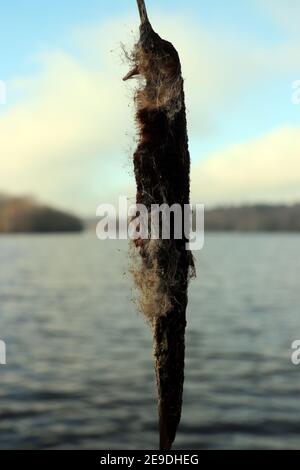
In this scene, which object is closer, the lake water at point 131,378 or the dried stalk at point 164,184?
the dried stalk at point 164,184

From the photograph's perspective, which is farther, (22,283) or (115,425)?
(22,283)

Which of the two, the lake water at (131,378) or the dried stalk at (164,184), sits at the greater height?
the lake water at (131,378)

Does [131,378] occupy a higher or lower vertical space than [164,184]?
higher

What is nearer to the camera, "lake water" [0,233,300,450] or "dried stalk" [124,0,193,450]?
"dried stalk" [124,0,193,450]

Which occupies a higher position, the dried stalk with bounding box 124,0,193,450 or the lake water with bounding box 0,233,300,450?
the lake water with bounding box 0,233,300,450

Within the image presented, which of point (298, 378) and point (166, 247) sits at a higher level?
point (298, 378)

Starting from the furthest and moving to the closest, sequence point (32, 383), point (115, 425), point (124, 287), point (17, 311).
Result: point (124, 287) → point (17, 311) → point (32, 383) → point (115, 425)

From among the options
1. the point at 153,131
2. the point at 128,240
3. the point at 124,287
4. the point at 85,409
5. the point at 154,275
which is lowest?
the point at 154,275

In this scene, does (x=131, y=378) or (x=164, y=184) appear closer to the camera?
(x=164, y=184)
